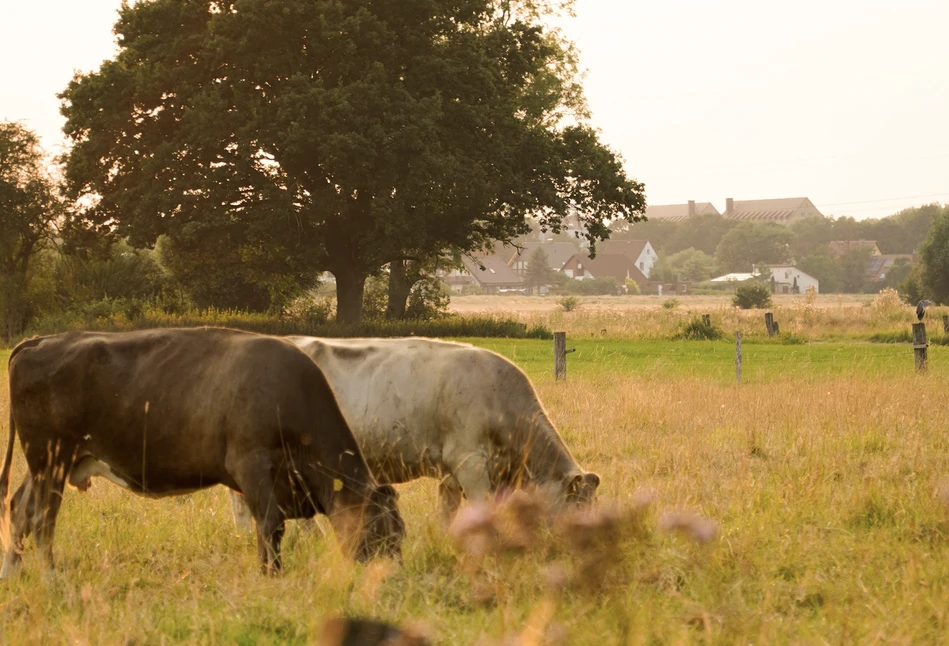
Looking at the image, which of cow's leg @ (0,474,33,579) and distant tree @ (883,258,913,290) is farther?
distant tree @ (883,258,913,290)

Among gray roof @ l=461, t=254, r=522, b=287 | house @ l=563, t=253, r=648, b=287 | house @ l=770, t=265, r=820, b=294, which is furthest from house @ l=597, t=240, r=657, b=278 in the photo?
house @ l=770, t=265, r=820, b=294

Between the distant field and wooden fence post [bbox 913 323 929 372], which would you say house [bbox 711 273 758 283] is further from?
wooden fence post [bbox 913 323 929 372]

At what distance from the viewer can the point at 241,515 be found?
782 cm

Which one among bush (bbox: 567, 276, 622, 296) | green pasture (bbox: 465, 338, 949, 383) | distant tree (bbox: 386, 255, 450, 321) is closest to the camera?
green pasture (bbox: 465, 338, 949, 383)

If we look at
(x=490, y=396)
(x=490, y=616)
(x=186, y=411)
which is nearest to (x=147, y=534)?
(x=186, y=411)

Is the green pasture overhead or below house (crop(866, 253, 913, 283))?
below

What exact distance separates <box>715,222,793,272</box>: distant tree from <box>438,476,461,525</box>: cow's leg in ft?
499

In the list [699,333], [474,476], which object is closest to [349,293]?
[699,333]

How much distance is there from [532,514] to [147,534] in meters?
3.74

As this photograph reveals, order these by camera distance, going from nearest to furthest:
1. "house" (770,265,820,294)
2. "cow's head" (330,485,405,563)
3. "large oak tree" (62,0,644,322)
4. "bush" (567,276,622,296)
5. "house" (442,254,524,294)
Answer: "cow's head" (330,485,405,563), "large oak tree" (62,0,644,322), "bush" (567,276,622,296), "house" (770,265,820,294), "house" (442,254,524,294)

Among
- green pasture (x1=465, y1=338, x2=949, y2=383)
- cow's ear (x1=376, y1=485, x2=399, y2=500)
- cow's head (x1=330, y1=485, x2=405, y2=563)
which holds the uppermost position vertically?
cow's ear (x1=376, y1=485, x2=399, y2=500)

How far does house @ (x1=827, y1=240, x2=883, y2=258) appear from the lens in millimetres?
146500

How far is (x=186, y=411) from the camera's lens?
6.52 m

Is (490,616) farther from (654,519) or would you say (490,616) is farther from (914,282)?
(914,282)
